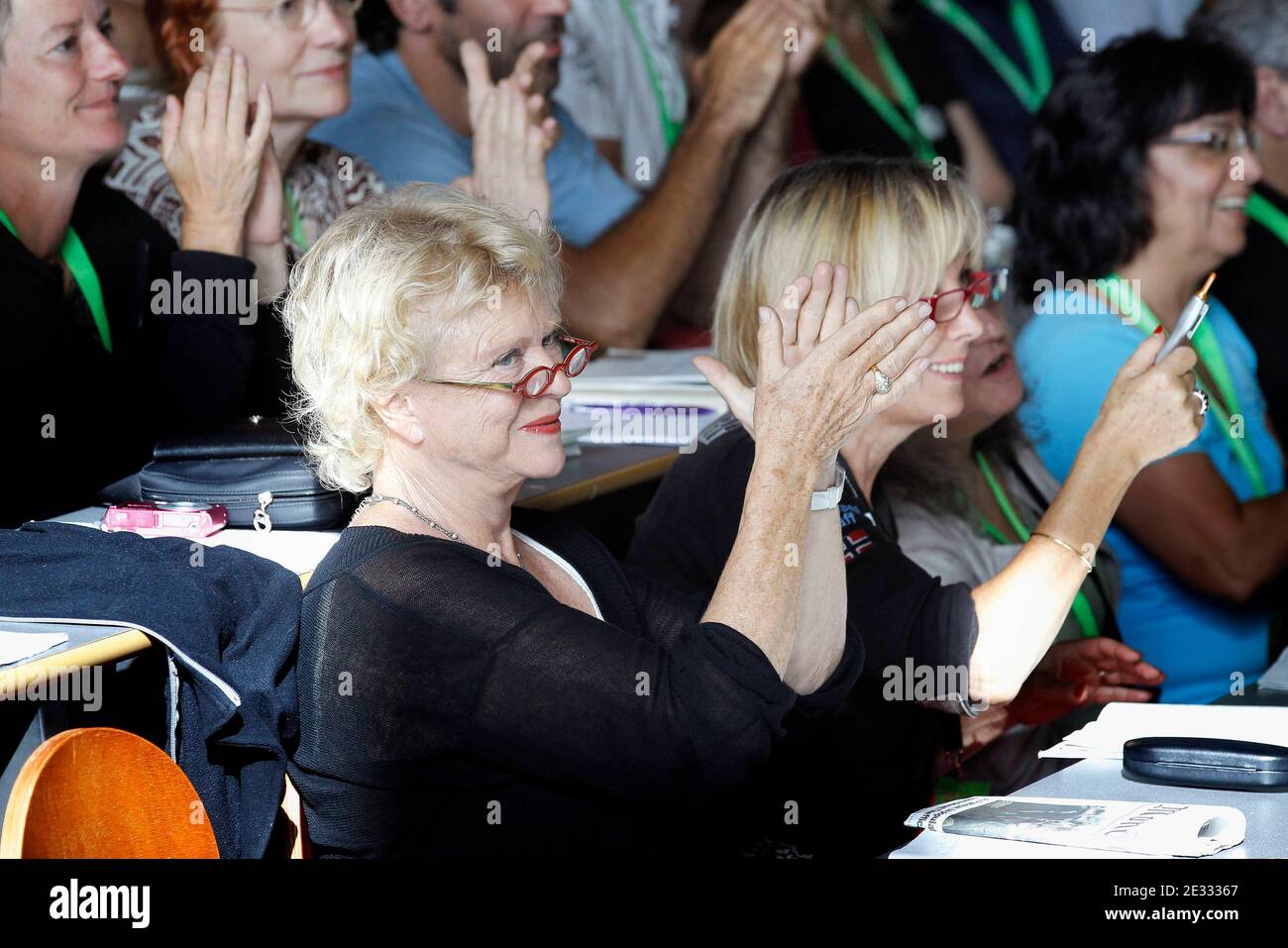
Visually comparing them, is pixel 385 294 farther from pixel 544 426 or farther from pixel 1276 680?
pixel 1276 680

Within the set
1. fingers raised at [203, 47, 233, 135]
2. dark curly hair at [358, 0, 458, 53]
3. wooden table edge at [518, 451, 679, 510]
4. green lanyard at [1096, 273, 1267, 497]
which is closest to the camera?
wooden table edge at [518, 451, 679, 510]

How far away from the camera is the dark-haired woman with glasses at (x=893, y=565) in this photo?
80.3 inches

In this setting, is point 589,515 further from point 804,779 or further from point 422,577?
point 422,577

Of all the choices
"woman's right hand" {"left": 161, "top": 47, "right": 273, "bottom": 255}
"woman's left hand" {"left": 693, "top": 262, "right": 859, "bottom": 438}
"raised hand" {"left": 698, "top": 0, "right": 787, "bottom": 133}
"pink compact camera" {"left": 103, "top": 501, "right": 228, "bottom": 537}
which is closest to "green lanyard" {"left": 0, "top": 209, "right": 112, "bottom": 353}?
"woman's right hand" {"left": 161, "top": 47, "right": 273, "bottom": 255}

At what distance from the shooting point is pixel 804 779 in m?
2.04

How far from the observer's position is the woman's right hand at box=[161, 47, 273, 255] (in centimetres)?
288

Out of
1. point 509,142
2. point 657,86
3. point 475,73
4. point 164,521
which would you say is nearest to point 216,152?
point 509,142

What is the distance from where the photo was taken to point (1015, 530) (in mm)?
2900

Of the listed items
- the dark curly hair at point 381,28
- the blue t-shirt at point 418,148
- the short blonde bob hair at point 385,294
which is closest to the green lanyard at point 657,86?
the blue t-shirt at point 418,148

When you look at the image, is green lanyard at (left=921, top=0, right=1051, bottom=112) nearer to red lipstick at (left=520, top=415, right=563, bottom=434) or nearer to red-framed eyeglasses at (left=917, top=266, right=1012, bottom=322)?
red-framed eyeglasses at (left=917, top=266, right=1012, bottom=322)

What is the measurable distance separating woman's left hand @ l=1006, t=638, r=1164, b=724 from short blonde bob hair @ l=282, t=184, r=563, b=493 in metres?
1.18

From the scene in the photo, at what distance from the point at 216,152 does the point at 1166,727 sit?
202cm

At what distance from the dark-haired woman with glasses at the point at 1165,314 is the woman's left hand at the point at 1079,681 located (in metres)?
0.49
